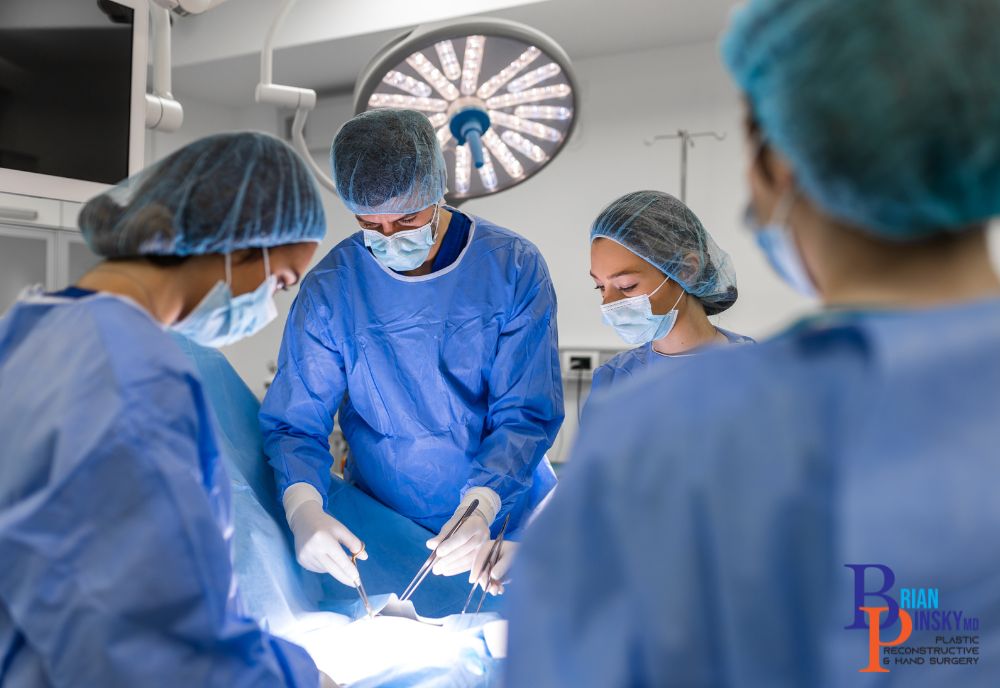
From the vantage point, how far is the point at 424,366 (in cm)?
198

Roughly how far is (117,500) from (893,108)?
0.84m

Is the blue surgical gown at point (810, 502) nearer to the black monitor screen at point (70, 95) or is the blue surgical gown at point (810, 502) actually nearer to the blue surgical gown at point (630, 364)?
the blue surgical gown at point (630, 364)

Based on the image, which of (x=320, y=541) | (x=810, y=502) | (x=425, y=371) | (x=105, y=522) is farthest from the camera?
(x=425, y=371)

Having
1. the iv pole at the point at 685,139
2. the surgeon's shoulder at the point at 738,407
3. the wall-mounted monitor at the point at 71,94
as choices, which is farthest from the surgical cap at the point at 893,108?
the iv pole at the point at 685,139

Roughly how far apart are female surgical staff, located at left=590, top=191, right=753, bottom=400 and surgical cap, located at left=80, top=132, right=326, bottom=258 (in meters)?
0.90

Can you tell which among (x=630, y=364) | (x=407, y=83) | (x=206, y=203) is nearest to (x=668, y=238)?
(x=630, y=364)

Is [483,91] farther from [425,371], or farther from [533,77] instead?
[425,371]

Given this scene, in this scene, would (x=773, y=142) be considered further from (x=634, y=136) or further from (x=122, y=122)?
(x=634, y=136)

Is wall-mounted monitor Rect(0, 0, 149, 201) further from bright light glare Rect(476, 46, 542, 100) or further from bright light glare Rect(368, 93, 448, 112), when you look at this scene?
bright light glare Rect(476, 46, 542, 100)

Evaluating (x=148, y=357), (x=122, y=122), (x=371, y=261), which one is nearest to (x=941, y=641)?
(x=148, y=357)

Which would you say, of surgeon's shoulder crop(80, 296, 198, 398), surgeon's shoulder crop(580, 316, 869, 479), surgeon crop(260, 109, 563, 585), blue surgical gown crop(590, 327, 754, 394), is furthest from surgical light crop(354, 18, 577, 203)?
surgeon's shoulder crop(580, 316, 869, 479)

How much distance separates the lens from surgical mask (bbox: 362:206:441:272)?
1.91 meters

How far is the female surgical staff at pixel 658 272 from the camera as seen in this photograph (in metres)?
1.91

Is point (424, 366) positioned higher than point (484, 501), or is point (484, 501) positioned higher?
point (424, 366)
